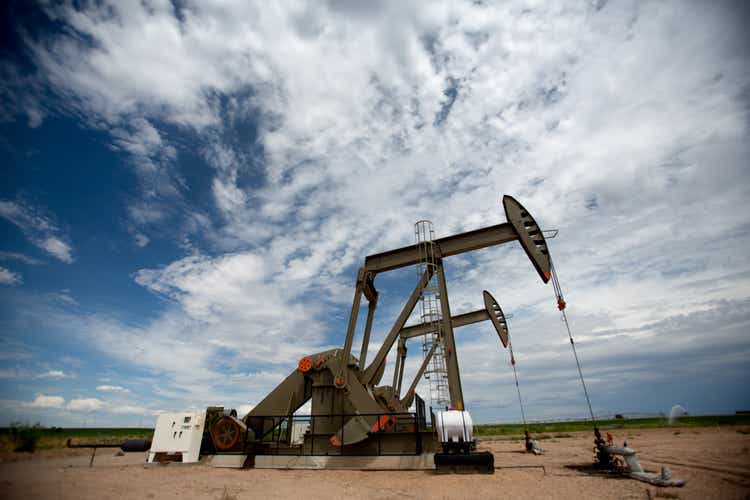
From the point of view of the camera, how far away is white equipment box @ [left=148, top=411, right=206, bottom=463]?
1117 cm

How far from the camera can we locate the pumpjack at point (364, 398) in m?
10.0

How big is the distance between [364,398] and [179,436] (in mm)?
6007

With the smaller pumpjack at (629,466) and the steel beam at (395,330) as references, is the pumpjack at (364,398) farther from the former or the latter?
the smaller pumpjack at (629,466)

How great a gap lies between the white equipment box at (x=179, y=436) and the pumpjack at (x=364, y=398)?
0.45 metres

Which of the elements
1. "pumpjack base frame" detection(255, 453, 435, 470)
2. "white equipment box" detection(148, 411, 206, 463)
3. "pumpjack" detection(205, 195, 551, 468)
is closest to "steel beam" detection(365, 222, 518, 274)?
"pumpjack" detection(205, 195, 551, 468)

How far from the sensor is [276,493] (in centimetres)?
718

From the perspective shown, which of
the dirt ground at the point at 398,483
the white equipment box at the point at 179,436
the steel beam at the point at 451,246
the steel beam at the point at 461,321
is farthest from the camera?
the steel beam at the point at 461,321

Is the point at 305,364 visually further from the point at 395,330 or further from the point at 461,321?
the point at 461,321

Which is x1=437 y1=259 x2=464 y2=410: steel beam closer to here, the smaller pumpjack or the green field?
the smaller pumpjack

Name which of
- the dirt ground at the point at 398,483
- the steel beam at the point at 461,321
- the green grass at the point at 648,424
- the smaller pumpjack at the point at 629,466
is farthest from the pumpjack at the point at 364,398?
the green grass at the point at 648,424

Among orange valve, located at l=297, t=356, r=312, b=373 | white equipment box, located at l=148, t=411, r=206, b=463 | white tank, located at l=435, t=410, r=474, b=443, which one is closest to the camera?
white tank, located at l=435, t=410, r=474, b=443

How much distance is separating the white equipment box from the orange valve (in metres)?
3.54

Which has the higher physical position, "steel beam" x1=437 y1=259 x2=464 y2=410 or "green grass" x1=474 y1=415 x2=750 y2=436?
"steel beam" x1=437 y1=259 x2=464 y2=410

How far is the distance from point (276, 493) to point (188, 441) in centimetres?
572
